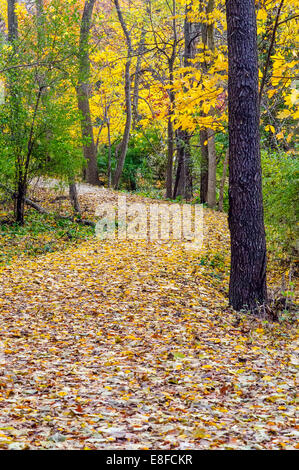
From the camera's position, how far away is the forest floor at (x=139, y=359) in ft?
11.1

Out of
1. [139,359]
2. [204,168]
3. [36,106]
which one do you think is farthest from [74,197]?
[139,359]

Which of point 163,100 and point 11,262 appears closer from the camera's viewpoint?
point 11,262

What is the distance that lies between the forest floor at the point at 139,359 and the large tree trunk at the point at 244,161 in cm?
49

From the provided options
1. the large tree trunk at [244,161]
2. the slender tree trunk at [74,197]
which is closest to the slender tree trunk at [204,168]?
the slender tree trunk at [74,197]

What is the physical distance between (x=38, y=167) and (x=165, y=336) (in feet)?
23.5

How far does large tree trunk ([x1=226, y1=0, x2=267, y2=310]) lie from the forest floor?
490 millimetres

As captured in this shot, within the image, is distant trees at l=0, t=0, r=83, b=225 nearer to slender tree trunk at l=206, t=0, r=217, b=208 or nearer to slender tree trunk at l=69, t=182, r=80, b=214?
slender tree trunk at l=69, t=182, r=80, b=214

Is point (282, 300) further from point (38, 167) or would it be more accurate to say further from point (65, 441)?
point (38, 167)

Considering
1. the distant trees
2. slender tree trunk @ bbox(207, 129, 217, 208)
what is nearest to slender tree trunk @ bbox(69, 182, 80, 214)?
the distant trees

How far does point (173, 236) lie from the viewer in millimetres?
10430

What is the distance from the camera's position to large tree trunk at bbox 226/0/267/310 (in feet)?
19.4

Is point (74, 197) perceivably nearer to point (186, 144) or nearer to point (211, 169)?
point (211, 169)

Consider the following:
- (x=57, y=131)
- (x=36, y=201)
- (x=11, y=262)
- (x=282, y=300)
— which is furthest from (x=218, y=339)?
(x=36, y=201)

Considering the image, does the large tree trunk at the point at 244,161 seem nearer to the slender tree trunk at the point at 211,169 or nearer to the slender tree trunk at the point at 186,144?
the slender tree trunk at the point at 211,169
